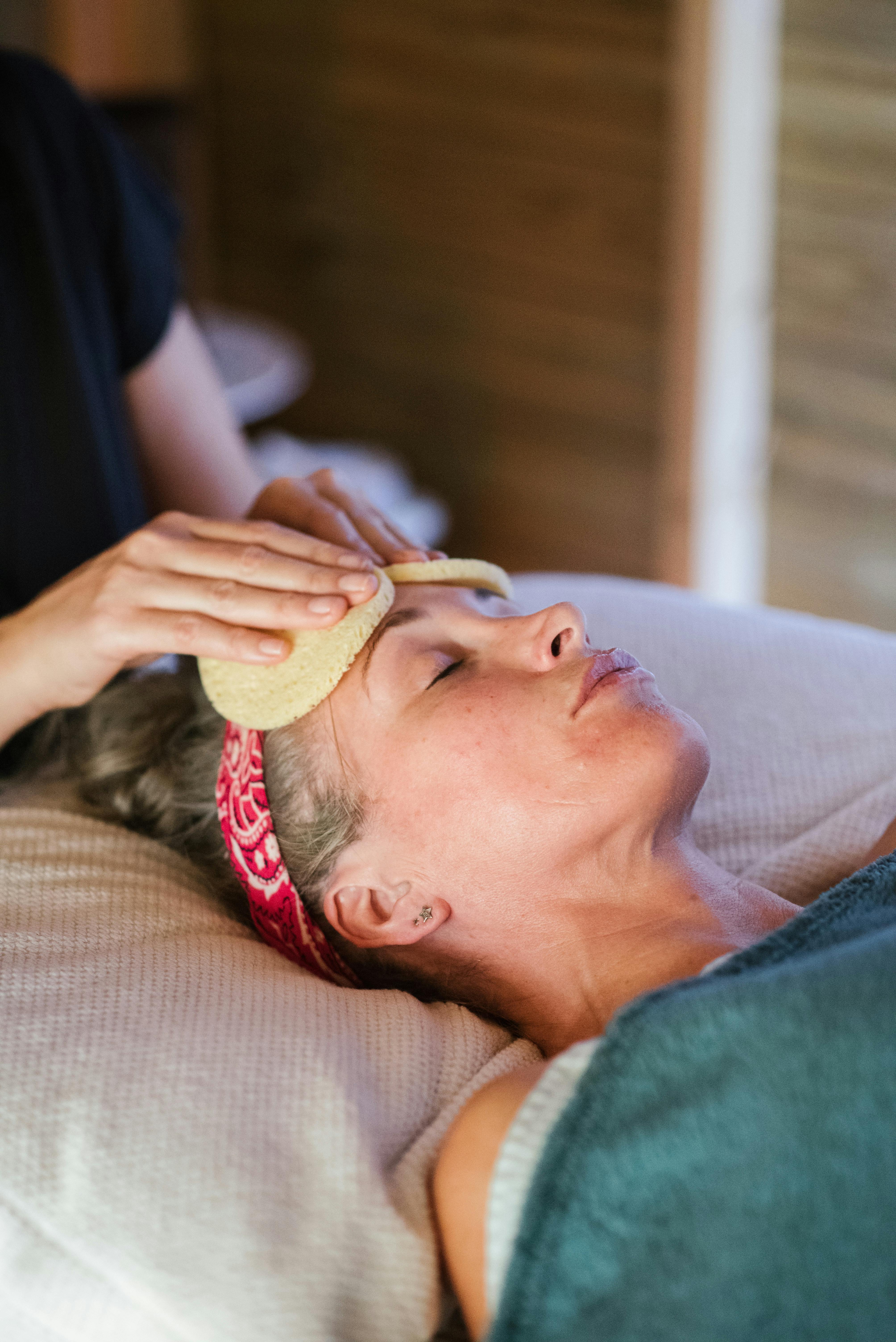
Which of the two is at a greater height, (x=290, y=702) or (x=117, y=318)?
(x=117, y=318)

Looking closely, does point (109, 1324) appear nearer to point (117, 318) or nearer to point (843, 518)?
point (117, 318)

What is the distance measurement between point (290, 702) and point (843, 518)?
1.81 m

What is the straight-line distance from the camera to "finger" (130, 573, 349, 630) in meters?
1.03

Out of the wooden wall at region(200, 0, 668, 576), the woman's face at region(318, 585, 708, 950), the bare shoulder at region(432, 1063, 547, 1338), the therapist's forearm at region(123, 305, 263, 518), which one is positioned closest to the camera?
the bare shoulder at region(432, 1063, 547, 1338)

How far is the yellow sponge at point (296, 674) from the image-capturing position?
1.06m

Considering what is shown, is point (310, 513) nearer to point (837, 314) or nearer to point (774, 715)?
point (774, 715)

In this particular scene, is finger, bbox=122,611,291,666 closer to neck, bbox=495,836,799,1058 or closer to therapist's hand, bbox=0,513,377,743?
therapist's hand, bbox=0,513,377,743

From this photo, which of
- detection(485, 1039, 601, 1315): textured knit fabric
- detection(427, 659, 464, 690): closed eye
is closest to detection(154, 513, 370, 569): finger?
detection(427, 659, 464, 690): closed eye

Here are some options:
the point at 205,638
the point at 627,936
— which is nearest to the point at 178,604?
the point at 205,638

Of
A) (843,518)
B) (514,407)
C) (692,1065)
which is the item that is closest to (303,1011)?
(692,1065)

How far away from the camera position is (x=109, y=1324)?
0.82 m

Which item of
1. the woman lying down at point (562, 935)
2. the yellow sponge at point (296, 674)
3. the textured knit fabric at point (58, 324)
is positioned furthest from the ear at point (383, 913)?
the textured knit fabric at point (58, 324)

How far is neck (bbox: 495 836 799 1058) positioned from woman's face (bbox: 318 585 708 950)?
0.08 ft

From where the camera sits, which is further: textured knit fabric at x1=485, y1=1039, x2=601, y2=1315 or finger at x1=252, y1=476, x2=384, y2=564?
finger at x1=252, y1=476, x2=384, y2=564
